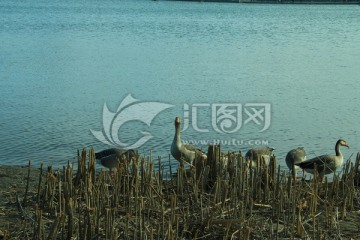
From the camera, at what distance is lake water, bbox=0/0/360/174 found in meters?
16.0

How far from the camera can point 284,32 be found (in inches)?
1946

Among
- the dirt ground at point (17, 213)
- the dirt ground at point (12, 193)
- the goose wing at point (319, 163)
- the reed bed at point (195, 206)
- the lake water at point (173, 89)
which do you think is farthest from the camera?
the lake water at point (173, 89)

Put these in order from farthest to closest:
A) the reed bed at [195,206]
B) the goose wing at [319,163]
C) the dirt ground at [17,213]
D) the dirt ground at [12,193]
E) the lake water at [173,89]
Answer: the lake water at [173,89]
the goose wing at [319,163]
the dirt ground at [12,193]
the dirt ground at [17,213]
the reed bed at [195,206]

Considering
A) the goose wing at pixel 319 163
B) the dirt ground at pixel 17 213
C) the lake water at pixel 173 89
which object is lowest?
the dirt ground at pixel 17 213

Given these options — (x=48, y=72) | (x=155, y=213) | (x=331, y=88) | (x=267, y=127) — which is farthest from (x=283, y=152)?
(x=48, y=72)

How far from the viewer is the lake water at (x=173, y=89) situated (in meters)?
16.0

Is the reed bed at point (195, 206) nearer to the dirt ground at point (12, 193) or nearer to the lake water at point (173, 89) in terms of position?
the dirt ground at point (12, 193)

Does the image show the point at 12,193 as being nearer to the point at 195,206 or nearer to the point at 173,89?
the point at 195,206

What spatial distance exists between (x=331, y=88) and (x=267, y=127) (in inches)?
256

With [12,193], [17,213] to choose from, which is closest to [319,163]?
[12,193]

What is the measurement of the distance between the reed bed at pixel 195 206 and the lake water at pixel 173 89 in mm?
5095

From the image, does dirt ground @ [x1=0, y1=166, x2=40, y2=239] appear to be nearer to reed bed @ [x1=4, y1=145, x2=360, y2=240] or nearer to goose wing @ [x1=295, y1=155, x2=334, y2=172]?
reed bed @ [x1=4, y1=145, x2=360, y2=240]

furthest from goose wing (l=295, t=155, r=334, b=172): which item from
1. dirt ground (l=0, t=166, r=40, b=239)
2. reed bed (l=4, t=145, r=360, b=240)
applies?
dirt ground (l=0, t=166, r=40, b=239)

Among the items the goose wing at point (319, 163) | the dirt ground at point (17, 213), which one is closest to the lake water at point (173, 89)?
the goose wing at point (319, 163)
